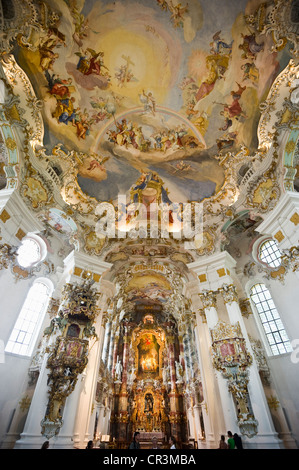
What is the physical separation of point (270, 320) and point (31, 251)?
12922 mm

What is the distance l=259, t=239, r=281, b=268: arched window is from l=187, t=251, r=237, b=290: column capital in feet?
5.74

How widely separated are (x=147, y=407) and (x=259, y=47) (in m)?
26.3

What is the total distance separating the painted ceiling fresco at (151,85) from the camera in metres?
9.24

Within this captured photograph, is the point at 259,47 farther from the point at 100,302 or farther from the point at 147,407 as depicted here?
the point at 147,407

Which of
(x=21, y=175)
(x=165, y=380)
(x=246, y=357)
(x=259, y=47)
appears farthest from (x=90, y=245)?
(x=165, y=380)

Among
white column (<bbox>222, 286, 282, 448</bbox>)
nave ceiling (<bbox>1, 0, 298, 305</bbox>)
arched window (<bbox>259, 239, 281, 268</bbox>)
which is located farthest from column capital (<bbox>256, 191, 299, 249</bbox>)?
white column (<bbox>222, 286, 282, 448</bbox>)

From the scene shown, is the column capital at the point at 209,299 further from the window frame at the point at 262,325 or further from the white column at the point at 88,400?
the white column at the point at 88,400

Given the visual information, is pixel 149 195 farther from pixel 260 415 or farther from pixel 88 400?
pixel 260 415

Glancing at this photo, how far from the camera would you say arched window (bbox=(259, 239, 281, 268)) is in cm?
1223

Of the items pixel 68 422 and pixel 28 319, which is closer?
pixel 68 422

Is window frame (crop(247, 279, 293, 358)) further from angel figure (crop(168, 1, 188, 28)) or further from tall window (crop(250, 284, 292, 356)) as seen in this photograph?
angel figure (crop(168, 1, 188, 28))

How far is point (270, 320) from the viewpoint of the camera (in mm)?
11500

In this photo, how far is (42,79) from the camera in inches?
386

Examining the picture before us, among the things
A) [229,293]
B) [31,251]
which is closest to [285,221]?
[229,293]
